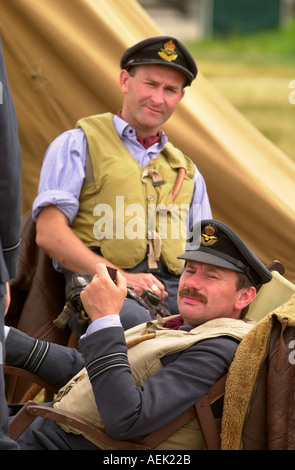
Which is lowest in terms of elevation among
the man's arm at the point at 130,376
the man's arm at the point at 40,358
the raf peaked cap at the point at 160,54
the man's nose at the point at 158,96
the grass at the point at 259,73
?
the man's arm at the point at 40,358

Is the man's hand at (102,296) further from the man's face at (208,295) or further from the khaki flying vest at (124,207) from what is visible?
the khaki flying vest at (124,207)

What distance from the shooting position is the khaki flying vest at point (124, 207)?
A: 4.16 m

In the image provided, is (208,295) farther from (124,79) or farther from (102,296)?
(124,79)

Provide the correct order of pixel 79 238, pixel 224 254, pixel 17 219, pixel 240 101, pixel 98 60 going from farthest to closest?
pixel 240 101, pixel 98 60, pixel 79 238, pixel 224 254, pixel 17 219

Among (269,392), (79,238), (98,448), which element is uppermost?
(79,238)

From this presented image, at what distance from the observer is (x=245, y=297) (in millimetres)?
3141

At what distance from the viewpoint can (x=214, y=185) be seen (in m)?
5.04

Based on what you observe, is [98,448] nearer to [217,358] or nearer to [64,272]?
[217,358]

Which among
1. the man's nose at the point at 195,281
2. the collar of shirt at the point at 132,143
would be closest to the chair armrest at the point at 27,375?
the man's nose at the point at 195,281

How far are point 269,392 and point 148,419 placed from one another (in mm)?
395

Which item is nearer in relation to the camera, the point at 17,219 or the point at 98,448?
the point at 17,219

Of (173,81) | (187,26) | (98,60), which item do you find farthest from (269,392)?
(187,26)

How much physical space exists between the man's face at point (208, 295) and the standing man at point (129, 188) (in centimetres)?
96

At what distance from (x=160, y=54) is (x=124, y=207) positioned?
2.58 ft
